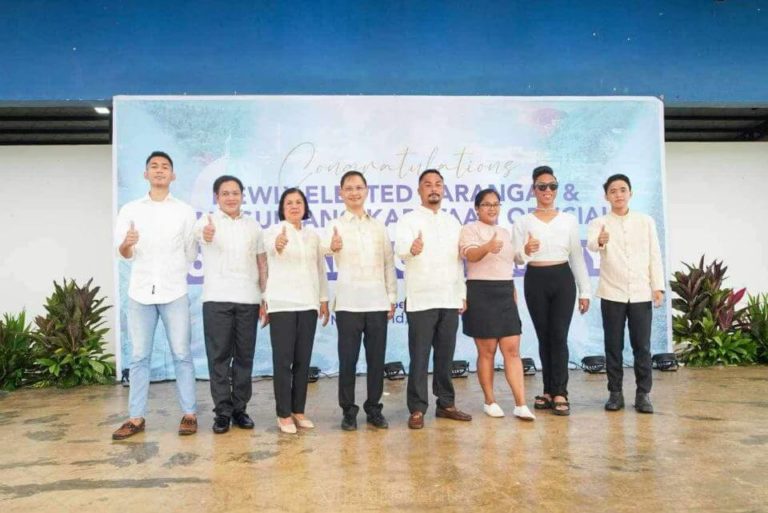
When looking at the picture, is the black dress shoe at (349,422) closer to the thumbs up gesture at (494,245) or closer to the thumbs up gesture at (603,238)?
the thumbs up gesture at (494,245)

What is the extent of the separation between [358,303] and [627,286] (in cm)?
165

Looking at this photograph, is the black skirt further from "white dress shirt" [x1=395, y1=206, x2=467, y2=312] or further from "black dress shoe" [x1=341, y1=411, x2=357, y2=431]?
"black dress shoe" [x1=341, y1=411, x2=357, y2=431]

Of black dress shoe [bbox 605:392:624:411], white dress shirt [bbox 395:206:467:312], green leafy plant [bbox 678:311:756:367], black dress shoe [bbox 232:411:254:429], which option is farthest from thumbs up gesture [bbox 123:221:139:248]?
green leafy plant [bbox 678:311:756:367]

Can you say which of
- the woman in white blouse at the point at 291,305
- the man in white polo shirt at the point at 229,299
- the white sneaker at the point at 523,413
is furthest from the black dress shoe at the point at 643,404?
the man in white polo shirt at the point at 229,299

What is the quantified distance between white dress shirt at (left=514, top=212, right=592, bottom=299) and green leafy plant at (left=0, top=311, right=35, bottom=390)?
3.99m

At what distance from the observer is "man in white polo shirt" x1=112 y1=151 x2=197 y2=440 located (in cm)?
350

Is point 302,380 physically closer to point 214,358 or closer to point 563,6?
point 214,358

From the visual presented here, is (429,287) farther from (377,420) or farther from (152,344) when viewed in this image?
(152,344)

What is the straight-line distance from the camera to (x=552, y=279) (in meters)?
3.84

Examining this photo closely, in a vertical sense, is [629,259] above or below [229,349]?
above

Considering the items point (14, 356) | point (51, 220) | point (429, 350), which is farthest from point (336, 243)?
point (51, 220)

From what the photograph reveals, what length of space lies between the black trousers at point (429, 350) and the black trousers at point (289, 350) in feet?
1.91

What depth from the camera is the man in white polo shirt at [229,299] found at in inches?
140

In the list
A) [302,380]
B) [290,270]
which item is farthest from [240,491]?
[290,270]
